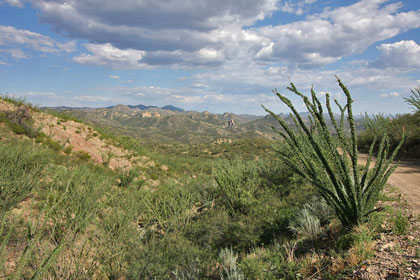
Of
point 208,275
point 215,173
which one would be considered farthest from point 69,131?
point 208,275

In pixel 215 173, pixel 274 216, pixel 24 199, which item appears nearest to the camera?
pixel 274 216

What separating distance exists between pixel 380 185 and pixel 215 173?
6.85m

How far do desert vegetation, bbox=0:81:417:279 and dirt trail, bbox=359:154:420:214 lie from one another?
457mm

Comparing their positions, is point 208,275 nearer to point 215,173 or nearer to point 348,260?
point 348,260

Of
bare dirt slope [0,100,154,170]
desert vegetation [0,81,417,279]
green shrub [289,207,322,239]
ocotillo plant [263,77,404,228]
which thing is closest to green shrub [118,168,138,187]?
desert vegetation [0,81,417,279]

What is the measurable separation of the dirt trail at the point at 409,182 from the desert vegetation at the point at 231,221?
1.50 feet

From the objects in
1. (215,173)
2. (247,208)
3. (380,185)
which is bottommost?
(247,208)

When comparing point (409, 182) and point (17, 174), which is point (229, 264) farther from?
point (17, 174)

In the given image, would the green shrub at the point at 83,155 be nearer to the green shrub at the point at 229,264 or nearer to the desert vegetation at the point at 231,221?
the desert vegetation at the point at 231,221

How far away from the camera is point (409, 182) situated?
26.5 feet

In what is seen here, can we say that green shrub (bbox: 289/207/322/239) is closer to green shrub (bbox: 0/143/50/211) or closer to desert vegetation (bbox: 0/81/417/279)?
desert vegetation (bbox: 0/81/417/279)

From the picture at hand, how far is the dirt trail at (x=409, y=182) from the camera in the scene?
6.02 m

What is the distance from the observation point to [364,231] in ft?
13.8

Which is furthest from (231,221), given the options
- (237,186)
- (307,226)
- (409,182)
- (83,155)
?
(83,155)
